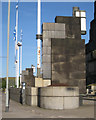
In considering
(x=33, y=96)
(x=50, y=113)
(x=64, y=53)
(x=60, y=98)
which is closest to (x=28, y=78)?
(x=64, y=53)

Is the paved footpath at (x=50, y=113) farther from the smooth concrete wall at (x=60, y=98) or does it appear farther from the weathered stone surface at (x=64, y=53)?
the weathered stone surface at (x=64, y=53)

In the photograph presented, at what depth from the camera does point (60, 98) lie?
17.7m

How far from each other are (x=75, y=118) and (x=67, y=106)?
4824 millimetres

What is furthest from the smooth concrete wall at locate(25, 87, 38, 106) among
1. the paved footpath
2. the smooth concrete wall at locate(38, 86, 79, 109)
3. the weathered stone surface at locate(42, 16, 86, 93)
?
the weathered stone surface at locate(42, 16, 86, 93)

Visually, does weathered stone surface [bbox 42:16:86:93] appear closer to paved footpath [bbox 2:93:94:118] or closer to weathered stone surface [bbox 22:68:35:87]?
weathered stone surface [bbox 22:68:35:87]

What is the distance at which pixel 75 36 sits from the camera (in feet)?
107

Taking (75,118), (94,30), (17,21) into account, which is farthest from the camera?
(94,30)

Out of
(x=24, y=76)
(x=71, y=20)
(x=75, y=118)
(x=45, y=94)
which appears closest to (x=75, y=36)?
(x=71, y=20)

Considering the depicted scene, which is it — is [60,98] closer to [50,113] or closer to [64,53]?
[50,113]

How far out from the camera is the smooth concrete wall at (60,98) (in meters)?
17.7

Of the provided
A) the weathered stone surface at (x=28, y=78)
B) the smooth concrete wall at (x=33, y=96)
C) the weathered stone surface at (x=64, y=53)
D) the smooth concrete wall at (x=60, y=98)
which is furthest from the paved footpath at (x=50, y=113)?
the weathered stone surface at (x=28, y=78)

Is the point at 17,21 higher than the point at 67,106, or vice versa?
the point at 17,21

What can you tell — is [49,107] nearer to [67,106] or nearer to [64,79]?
[67,106]

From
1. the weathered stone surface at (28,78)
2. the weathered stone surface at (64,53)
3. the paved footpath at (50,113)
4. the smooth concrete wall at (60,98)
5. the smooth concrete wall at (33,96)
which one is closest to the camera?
the paved footpath at (50,113)
